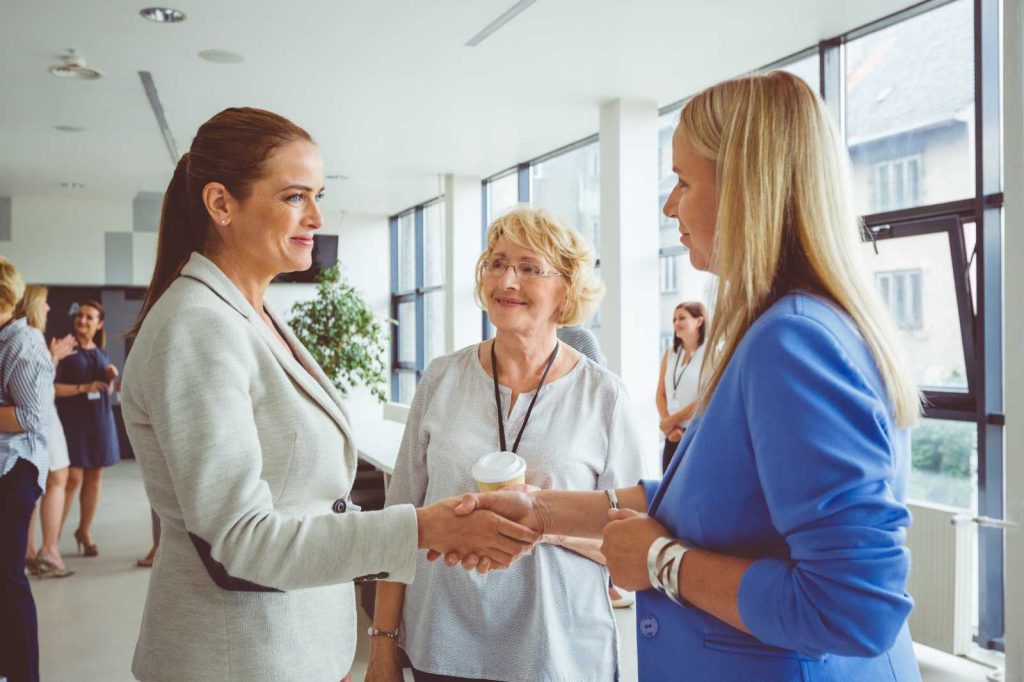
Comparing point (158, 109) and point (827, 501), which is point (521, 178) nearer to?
point (158, 109)

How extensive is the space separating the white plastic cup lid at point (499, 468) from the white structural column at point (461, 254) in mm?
7498

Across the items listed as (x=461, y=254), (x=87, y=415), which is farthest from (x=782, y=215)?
(x=461, y=254)

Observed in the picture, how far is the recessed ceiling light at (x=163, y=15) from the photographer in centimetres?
433

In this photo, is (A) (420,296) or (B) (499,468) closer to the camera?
(B) (499,468)

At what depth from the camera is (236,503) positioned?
1.08m

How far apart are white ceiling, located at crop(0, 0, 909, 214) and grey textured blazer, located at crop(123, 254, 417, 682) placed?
3540 mm

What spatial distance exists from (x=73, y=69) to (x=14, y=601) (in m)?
3.73

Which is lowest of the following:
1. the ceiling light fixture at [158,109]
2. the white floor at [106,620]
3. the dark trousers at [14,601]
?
the white floor at [106,620]

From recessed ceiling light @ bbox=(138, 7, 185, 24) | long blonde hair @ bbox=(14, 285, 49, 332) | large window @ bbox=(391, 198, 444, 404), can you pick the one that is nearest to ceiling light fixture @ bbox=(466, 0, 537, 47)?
recessed ceiling light @ bbox=(138, 7, 185, 24)

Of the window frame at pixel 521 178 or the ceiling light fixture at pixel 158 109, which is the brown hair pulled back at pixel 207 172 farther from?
the window frame at pixel 521 178

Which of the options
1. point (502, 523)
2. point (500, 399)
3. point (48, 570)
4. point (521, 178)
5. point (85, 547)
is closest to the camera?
point (502, 523)

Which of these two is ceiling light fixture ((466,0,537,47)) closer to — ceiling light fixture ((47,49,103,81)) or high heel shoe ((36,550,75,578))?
ceiling light fixture ((47,49,103,81))

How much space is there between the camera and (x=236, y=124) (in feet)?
4.23

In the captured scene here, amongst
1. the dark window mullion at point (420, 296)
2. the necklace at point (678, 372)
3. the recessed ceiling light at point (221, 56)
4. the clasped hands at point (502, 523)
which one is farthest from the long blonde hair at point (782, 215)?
the dark window mullion at point (420, 296)
